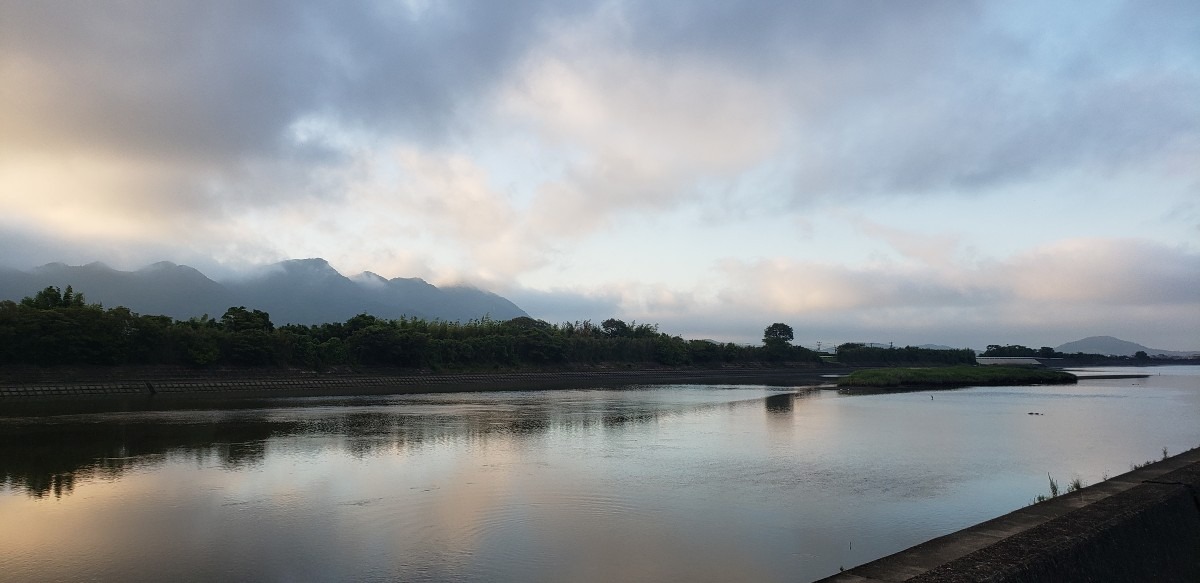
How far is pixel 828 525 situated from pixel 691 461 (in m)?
6.36

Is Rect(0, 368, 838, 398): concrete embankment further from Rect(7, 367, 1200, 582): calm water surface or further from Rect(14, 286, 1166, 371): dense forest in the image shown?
Rect(7, 367, 1200, 582): calm water surface

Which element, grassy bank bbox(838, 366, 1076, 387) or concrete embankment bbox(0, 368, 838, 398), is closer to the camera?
concrete embankment bbox(0, 368, 838, 398)

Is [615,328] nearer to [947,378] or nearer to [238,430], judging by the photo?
[947,378]

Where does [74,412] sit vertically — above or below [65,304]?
below

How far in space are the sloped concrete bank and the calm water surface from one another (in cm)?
→ 235

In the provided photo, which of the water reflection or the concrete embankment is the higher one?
the concrete embankment

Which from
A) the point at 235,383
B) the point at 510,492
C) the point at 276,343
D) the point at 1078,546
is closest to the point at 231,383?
the point at 235,383

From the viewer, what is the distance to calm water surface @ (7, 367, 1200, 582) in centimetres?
857

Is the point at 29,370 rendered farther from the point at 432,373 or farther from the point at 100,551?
the point at 100,551

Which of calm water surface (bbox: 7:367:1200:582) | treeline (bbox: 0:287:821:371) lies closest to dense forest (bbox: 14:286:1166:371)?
treeline (bbox: 0:287:821:371)

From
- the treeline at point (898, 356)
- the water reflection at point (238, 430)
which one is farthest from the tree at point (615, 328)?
the water reflection at point (238, 430)

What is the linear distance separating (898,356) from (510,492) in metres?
130

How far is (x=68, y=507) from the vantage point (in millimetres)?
11234

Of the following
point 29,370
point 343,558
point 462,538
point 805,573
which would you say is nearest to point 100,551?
point 343,558
